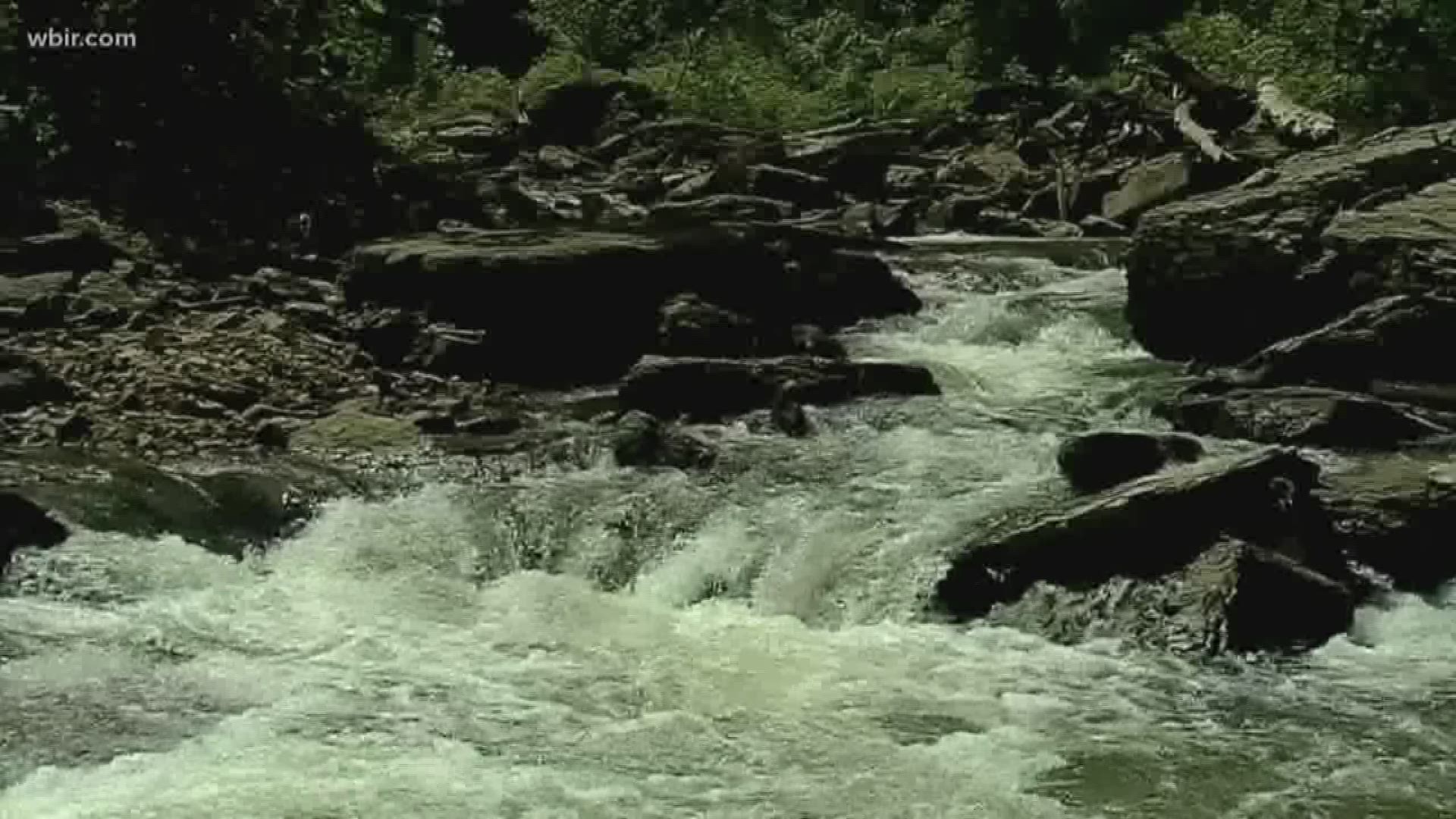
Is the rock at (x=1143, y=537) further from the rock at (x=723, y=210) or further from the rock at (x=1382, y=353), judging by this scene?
the rock at (x=723, y=210)

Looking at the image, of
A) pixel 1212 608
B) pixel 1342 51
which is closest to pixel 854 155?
pixel 1342 51

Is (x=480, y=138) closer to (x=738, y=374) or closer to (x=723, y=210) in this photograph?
(x=723, y=210)

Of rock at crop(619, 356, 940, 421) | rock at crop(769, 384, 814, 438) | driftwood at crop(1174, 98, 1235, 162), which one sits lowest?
rock at crop(769, 384, 814, 438)

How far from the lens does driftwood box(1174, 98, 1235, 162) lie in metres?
15.8

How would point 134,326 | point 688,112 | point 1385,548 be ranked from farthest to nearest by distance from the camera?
point 688,112 < point 134,326 < point 1385,548

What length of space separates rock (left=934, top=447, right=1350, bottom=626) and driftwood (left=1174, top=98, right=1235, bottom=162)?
8370mm

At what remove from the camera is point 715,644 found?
7.22 metres

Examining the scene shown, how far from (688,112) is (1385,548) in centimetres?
1517

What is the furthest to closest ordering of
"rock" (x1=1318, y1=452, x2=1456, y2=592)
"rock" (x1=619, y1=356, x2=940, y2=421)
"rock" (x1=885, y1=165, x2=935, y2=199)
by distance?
"rock" (x1=885, y1=165, x2=935, y2=199) < "rock" (x1=619, y1=356, x2=940, y2=421) < "rock" (x1=1318, y1=452, x2=1456, y2=592)

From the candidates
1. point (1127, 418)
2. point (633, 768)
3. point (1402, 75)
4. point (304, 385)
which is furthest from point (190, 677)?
point (1402, 75)

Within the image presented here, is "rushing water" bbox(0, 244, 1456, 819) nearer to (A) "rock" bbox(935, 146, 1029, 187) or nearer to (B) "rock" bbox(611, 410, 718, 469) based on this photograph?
(B) "rock" bbox(611, 410, 718, 469)

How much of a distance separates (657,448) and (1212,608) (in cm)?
326

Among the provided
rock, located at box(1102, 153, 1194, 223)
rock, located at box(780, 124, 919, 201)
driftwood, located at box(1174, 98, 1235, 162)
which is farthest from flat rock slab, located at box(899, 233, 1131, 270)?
rock, located at box(780, 124, 919, 201)

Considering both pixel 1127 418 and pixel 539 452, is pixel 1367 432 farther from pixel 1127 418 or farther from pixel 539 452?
pixel 539 452
